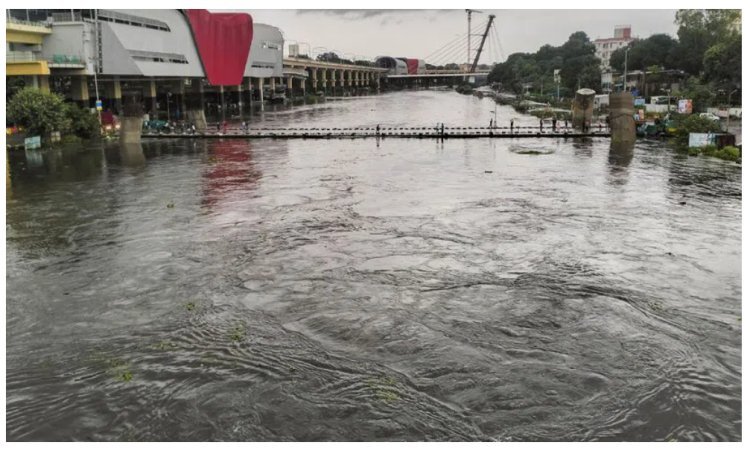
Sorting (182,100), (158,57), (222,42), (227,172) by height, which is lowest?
(227,172)

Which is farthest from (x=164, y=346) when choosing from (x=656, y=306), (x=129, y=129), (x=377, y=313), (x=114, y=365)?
(x=129, y=129)

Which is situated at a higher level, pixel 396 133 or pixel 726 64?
pixel 726 64

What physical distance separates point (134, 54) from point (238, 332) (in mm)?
63895

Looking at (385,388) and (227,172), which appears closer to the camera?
(385,388)

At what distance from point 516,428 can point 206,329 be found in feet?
23.4

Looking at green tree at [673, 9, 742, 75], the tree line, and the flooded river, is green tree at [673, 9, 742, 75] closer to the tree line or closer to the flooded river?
the tree line

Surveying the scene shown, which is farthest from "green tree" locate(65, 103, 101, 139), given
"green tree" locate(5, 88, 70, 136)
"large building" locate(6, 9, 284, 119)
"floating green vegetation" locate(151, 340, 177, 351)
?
"floating green vegetation" locate(151, 340, 177, 351)

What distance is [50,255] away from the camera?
21.0m

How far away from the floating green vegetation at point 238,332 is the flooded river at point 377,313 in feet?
0.19

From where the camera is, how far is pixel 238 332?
14.6 meters

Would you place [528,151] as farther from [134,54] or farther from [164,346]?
[134,54]

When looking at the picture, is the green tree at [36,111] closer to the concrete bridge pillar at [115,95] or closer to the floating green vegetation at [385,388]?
the concrete bridge pillar at [115,95]

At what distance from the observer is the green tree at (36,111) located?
161 ft

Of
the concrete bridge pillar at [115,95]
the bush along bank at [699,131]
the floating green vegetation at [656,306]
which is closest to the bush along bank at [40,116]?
the concrete bridge pillar at [115,95]
